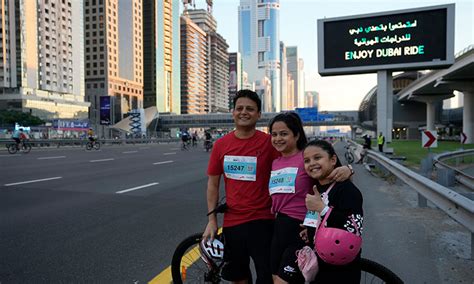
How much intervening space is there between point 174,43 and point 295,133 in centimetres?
17611

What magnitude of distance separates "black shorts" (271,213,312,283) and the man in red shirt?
22 cm

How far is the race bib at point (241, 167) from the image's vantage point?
9.23ft

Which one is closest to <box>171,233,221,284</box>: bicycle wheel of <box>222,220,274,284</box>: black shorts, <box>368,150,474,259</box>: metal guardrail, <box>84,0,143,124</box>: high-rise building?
<box>222,220,274,284</box>: black shorts

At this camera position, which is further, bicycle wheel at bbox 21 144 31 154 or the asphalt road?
bicycle wheel at bbox 21 144 31 154

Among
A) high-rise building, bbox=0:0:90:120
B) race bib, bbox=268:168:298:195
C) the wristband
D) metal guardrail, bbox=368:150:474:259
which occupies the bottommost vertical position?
metal guardrail, bbox=368:150:474:259

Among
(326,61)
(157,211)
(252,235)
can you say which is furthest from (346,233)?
(326,61)

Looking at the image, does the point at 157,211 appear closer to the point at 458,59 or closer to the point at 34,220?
the point at 34,220

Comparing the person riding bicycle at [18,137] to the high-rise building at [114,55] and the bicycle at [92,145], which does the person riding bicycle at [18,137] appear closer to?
the bicycle at [92,145]

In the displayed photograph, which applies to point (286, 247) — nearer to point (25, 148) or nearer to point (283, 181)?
point (283, 181)

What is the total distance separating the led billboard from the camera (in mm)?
24422

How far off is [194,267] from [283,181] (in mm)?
1385

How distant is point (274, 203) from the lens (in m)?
2.64

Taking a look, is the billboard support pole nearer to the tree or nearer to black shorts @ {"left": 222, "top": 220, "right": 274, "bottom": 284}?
black shorts @ {"left": 222, "top": 220, "right": 274, "bottom": 284}

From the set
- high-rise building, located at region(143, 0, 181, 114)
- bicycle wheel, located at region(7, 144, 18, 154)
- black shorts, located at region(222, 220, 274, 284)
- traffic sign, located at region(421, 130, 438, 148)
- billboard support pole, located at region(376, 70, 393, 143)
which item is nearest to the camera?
black shorts, located at region(222, 220, 274, 284)
